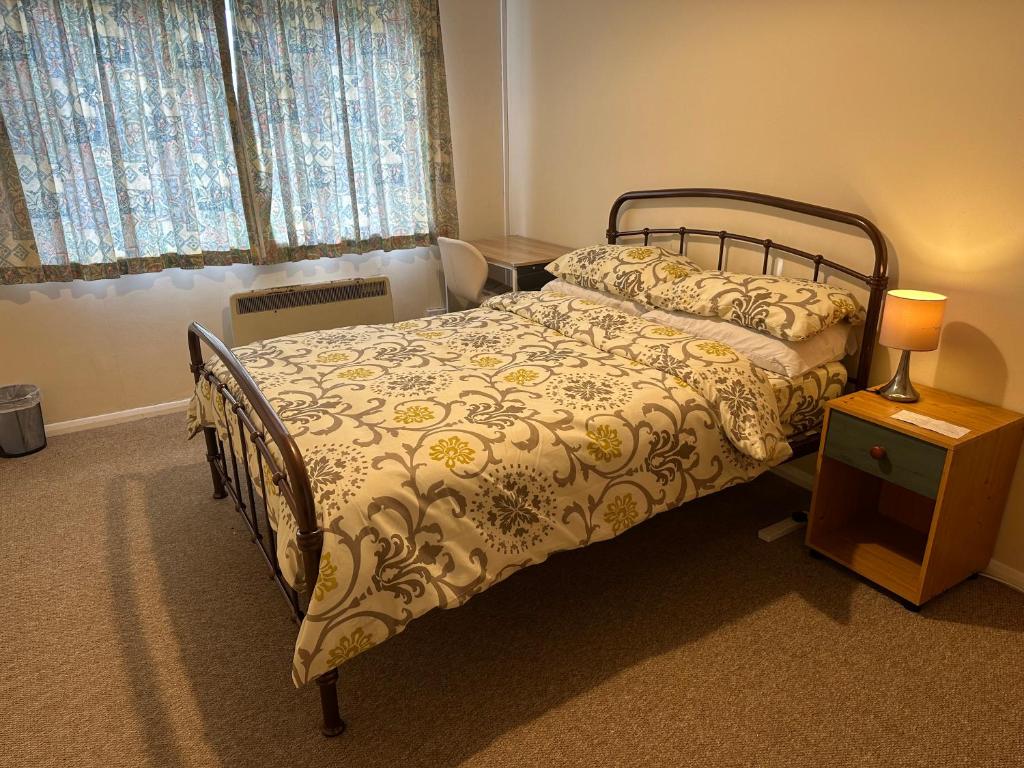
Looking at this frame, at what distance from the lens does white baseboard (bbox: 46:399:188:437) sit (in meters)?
3.64

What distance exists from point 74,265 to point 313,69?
5.23ft

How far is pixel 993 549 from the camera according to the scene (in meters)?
2.40

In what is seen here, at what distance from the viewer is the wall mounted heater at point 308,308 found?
12.0 ft

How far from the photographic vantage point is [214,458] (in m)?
2.90

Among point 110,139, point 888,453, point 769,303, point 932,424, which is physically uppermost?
point 110,139

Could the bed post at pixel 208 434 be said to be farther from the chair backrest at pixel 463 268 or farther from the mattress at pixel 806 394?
the mattress at pixel 806 394

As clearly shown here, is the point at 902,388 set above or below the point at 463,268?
below

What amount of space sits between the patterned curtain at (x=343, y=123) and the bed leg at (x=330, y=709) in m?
2.72

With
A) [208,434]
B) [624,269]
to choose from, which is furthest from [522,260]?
[208,434]

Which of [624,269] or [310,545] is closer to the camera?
[310,545]

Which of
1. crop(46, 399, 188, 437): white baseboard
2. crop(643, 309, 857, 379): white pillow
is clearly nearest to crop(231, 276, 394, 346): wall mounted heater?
crop(46, 399, 188, 437): white baseboard

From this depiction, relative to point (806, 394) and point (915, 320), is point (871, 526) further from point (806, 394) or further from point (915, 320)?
point (915, 320)

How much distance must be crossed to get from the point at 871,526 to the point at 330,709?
2.05 metres

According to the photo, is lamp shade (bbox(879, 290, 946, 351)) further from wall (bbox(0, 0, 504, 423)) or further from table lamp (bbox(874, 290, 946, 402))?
wall (bbox(0, 0, 504, 423))
